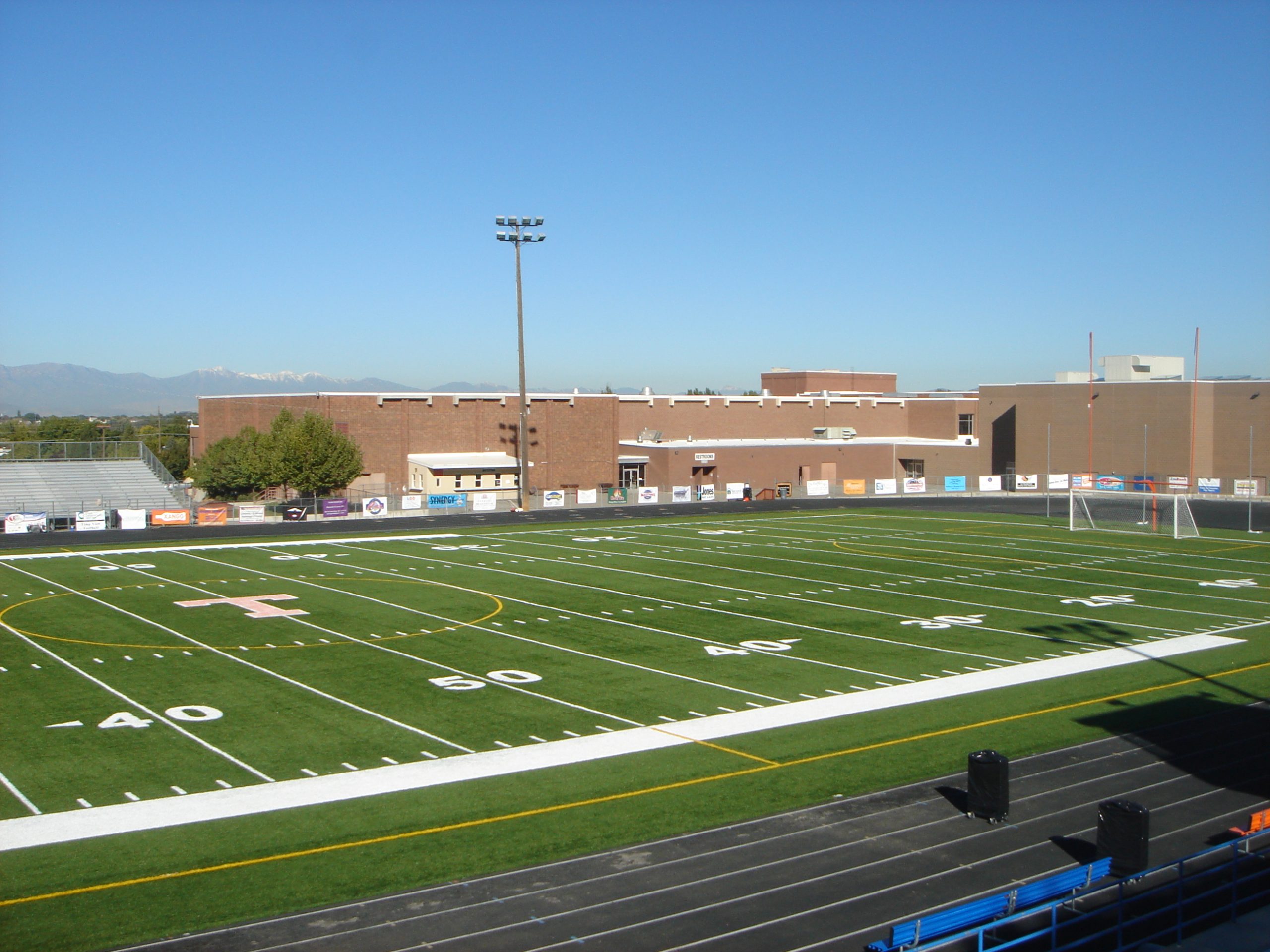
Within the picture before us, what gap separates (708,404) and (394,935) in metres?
73.3

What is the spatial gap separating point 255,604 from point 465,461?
128 ft

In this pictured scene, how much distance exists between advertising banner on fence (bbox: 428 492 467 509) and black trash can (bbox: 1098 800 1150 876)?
2039 inches

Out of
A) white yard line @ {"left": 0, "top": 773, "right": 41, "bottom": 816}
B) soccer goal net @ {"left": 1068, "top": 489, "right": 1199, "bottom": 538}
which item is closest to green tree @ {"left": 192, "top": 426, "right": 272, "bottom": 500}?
soccer goal net @ {"left": 1068, "top": 489, "right": 1199, "bottom": 538}

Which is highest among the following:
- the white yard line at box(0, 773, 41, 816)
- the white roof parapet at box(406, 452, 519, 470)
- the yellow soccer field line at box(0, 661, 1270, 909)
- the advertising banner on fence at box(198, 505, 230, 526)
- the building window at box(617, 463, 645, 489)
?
the white roof parapet at box(406, 452, 519, 470)

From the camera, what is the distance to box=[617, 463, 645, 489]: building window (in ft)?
248

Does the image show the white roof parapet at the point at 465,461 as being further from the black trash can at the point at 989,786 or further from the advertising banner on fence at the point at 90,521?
the black trash can at the point at 989,786

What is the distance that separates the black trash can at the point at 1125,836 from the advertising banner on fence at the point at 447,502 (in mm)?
51779

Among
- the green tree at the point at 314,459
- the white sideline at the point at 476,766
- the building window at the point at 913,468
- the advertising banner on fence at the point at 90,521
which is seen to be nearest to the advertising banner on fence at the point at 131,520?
the advertising banner on fence at the point at 90,521

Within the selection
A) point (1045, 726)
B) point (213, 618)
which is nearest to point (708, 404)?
point (213, 618)

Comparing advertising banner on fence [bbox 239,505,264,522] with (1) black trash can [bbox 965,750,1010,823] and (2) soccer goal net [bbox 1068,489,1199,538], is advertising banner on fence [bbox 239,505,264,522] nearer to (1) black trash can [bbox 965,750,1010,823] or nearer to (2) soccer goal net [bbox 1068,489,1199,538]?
(2) soccer goal net [bbox 1068,489,1199,538]

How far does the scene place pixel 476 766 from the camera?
16422 millimetres

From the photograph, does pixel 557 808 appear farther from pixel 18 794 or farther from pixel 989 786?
pixel 18 794

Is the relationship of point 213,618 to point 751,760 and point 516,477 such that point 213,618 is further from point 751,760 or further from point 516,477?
point 516,477

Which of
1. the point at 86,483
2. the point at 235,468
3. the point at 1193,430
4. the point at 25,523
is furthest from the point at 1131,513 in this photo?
the point at 86,483
